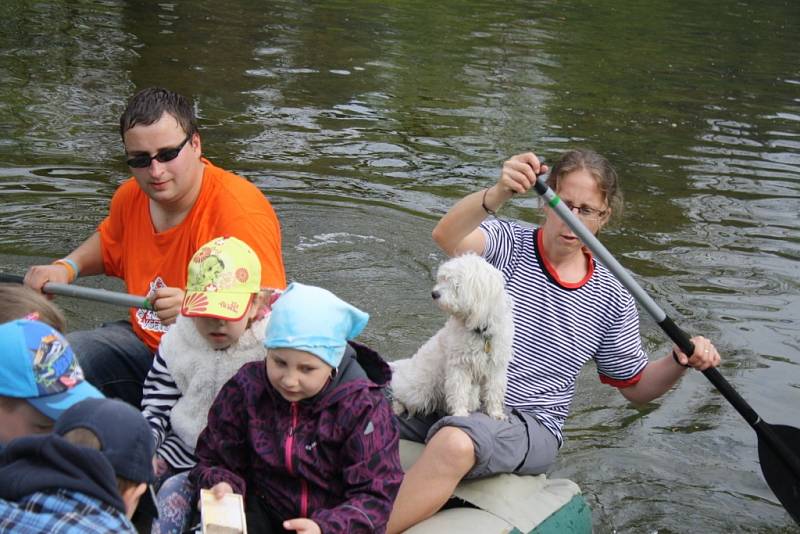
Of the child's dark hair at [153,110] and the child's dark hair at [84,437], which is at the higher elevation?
the child's dark hair at [153,110]

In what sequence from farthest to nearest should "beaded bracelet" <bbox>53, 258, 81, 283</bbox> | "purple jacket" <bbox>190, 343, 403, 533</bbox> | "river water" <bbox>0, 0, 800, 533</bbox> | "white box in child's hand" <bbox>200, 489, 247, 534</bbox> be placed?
"river water" <bbox>0, 0, 800, 533</bbox>, "beaded bracelet" <bbox>53, 258, 81, 283</bbox>, "purple jacket" <bbox>190, 343, 403, 533</bbox>, "white box in child's hand" <bbox>200, 489, 247, 534</bbox>

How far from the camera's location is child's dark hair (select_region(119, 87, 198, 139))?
3898mm

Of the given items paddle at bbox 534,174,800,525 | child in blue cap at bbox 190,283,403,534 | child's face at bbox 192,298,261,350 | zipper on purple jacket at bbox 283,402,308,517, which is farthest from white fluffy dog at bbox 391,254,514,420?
zipper on purple jacket at bbox 283,402,308,517

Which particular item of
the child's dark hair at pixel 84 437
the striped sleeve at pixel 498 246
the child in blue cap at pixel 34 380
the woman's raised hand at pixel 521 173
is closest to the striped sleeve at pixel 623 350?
the striped sleeve at pixel 498 246

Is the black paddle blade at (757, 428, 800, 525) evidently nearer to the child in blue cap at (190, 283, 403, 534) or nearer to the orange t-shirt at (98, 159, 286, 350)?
the child in blue cap at (190, 283, 403, 534)

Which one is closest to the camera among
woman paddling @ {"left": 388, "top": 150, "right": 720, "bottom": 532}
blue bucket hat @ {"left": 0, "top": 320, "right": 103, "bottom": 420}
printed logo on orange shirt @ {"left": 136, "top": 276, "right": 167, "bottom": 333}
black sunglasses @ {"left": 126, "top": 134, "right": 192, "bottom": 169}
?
blue bucket hat @ {"left": 0, "top": 320, "right": 103, "bottom": 420}

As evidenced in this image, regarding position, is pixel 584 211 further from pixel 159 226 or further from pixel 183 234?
pixel 159 226

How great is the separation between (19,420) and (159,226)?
5.46 ft

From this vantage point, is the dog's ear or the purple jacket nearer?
the purple jacket

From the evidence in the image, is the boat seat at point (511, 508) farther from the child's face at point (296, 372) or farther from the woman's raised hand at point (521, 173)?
the woman's raised hand at point (521, 173)

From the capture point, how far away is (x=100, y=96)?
10609 millimetres

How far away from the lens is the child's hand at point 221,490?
118 inches

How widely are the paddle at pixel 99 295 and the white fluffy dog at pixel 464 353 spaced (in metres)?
1.02

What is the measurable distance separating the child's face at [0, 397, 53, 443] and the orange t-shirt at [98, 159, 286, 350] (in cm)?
131
